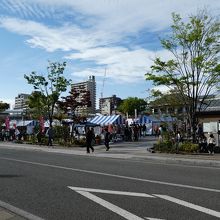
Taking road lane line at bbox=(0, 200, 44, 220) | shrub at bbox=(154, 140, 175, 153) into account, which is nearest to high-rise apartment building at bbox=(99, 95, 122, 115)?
shrub at bbox=(154, 140, 175, 153)

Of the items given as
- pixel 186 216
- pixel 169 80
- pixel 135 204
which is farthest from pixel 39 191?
pixel 169 80

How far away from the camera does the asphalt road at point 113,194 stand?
25.6 ft

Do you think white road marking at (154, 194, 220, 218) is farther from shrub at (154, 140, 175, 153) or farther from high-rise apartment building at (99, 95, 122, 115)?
high-rise apartment building at (99, 95, 122, 115)

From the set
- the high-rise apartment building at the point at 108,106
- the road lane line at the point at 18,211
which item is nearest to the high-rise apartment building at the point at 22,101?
the high-rise apartment building at the point at 108,106

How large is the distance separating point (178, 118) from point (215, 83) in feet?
11.8

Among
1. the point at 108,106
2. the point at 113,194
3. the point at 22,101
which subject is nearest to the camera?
the point at 113,194

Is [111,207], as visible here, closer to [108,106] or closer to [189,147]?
[189,147]

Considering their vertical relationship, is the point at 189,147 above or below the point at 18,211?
above

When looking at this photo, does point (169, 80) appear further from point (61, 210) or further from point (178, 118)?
point (61, 210)

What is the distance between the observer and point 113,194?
980 cm

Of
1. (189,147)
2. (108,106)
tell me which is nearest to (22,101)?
(108,106)

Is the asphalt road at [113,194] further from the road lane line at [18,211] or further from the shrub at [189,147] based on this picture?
the shrub at [189,147]

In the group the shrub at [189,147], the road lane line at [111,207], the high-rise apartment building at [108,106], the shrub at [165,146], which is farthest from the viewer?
the high-rise apartment building at [108,106]

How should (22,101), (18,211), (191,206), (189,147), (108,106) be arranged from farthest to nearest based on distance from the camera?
(108,106)
(22,101)
(189,147)
(191,206)
(18,211)
